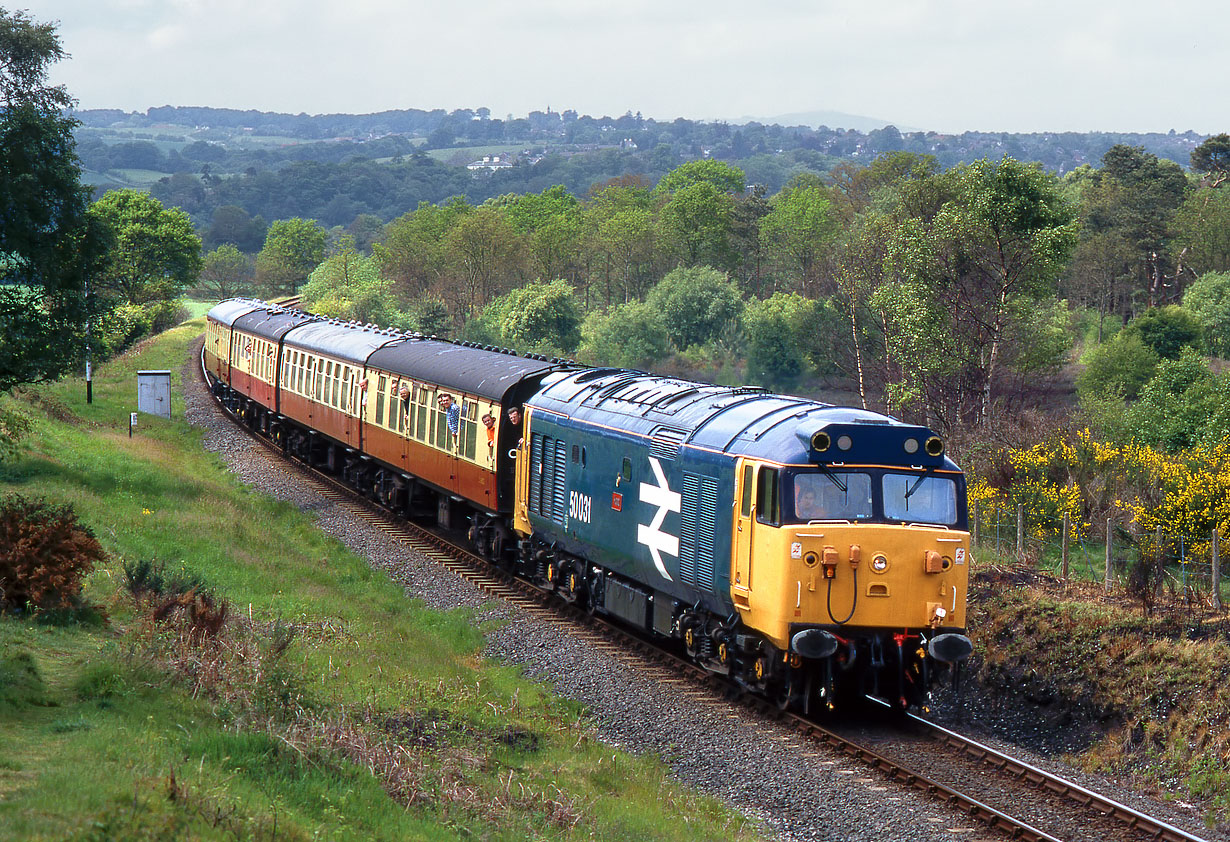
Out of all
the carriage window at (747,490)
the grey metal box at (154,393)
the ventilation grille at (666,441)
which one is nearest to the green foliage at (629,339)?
the grey metal box at (154,393)

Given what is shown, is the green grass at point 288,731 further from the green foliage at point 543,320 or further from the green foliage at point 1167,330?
the green foliage at point 543,320

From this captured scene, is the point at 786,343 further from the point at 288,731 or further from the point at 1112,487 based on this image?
the point at 288,731

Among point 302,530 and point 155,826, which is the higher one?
point 155,826

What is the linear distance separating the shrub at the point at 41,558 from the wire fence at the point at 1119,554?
1541 centimetres

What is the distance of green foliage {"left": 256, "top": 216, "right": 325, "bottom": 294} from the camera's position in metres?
141

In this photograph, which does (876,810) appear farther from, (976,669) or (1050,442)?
(1050,442)

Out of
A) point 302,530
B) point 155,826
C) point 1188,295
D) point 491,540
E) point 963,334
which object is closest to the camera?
point 155,826

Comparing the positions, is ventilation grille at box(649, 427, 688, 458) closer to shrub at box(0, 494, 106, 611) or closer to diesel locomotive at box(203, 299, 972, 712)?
diesel locomotive at box(203, 299, 972, 712)

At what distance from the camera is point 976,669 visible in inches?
791

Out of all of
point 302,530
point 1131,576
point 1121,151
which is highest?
point 1121,151

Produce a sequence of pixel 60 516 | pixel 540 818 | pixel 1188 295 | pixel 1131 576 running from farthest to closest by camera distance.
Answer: pixel 1188 295
pixel 1131 576
pixel 60 516
pixel 540 818

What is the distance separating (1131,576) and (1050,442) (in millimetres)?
11018

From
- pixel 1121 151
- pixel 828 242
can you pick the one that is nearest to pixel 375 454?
pixel 828 242

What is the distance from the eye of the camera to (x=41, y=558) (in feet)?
53.8
